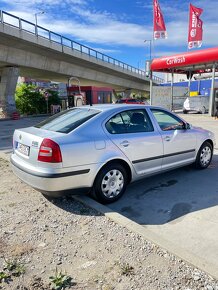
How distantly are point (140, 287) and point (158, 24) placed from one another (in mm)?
26291

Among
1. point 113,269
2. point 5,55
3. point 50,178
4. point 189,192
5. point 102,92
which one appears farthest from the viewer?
point 102,92

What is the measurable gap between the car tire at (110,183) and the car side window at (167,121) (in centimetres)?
128

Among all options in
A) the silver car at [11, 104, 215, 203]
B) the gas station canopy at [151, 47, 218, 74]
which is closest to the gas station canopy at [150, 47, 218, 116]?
the gas station canopy at [151, 47, 218, 74]

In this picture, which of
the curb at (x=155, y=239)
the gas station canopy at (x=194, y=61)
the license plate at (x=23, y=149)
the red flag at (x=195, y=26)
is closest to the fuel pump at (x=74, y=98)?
the gas station canopy at (x=194, y=61)

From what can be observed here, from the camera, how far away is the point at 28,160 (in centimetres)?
382

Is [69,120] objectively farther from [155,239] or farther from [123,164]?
[155,239]

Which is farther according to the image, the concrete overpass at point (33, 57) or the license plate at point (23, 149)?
the concrete overpass at point (33, 57)

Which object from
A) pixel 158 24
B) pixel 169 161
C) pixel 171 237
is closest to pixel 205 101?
pixel 158 24

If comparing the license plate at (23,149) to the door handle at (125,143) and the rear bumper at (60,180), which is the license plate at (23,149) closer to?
the rear bumper at (60,180)

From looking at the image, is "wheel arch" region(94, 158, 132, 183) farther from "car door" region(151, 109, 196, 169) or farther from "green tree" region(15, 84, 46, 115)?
"green tree" region(15, 84, 46, 115)

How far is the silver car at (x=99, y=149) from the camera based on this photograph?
357 centimetres

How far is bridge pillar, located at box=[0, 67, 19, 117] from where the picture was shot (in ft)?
70.2

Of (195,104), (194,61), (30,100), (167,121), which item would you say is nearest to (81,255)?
(167,121)

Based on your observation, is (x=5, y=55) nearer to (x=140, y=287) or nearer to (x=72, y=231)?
(x=72, y=231)
